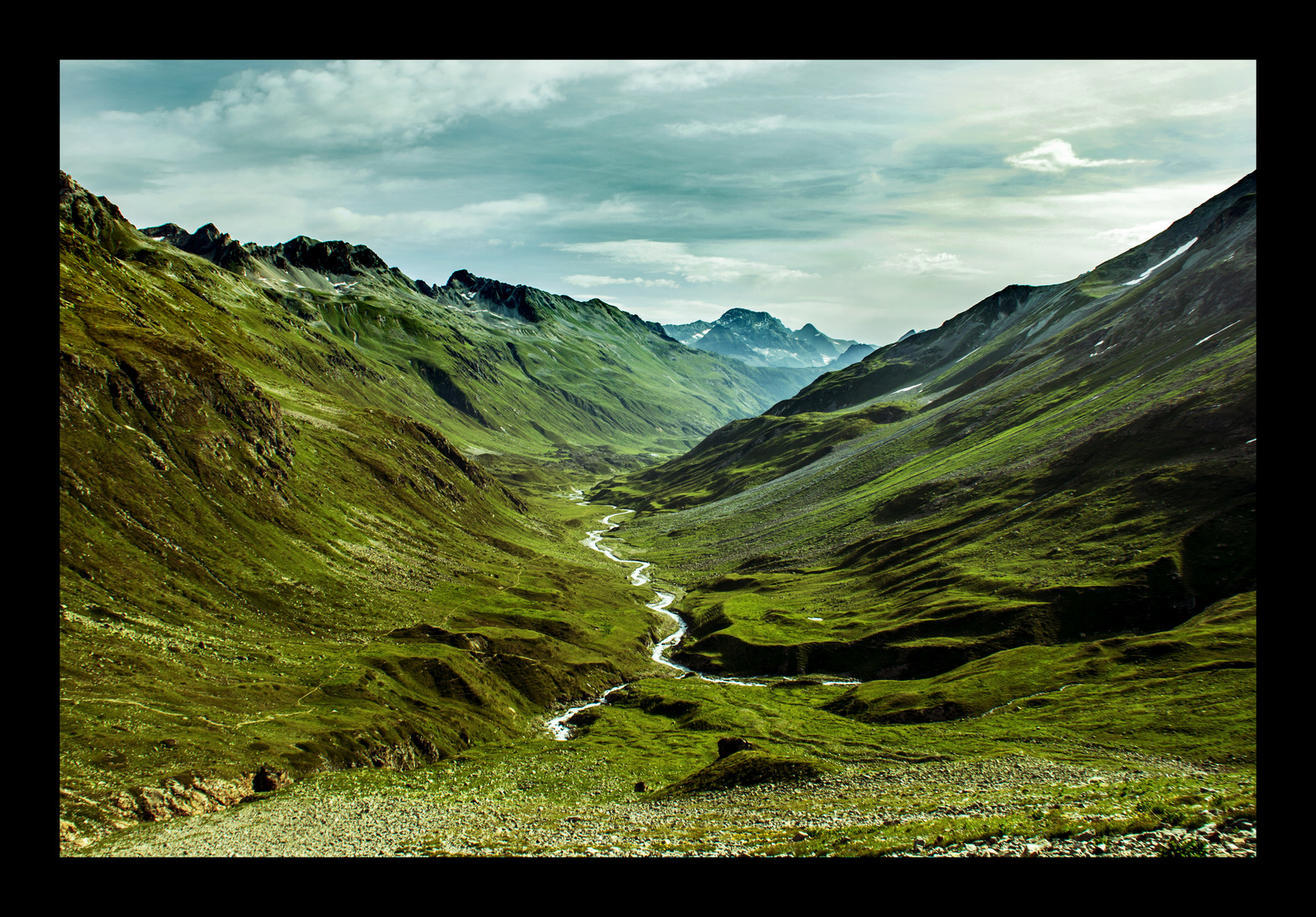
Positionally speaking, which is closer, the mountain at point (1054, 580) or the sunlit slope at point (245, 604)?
the sunlit slope at point (245, 604)

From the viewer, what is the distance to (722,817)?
2306 inches

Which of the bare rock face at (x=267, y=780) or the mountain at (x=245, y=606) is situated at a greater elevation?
the mountain at (x=245, y=606)

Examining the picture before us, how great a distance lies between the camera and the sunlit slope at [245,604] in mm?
73812

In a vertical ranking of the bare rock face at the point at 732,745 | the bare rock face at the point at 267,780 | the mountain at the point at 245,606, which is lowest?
the bare rock face at the point at 732,745

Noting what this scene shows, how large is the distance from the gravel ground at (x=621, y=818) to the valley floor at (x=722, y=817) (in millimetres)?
164

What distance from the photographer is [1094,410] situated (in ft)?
640

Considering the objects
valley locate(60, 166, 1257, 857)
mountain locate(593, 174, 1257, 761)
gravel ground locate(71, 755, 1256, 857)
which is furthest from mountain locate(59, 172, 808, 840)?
mountain locate(593, 174, 1257, 761)

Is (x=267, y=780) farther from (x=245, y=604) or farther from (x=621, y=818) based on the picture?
(x=245, y=604)

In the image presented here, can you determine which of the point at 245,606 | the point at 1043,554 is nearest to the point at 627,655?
the point at 245,606

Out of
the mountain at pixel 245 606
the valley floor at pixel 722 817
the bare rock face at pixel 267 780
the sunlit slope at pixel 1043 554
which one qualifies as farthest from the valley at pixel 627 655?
the sunlit slope at pixel 1043 554

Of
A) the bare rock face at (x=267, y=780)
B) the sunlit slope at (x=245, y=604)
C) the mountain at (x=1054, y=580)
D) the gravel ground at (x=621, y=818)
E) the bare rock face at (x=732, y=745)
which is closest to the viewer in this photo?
the gravel ground at (x=621, y=818)

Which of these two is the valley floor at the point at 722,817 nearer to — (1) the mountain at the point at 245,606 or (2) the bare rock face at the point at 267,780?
(2) the bare rock face at the point at 267,780

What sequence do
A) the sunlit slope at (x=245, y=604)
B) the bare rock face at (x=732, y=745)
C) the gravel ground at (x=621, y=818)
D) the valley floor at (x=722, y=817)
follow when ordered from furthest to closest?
1. the bare rock face at (x=732, y=745)
2. the sunlit slope at (x=245, y=604)
3. the gravel ground at (x=621, y=818)
4. the valley floor at (x=722, y=817)
